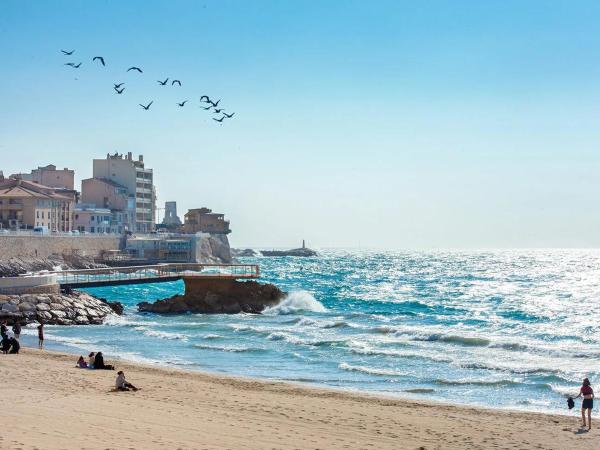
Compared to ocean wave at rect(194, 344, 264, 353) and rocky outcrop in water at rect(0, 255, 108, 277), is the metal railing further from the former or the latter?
ocean wave at rect(194, 344, 264, 353)

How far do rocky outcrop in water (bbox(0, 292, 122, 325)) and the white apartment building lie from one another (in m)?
85.3

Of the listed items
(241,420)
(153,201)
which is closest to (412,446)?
(241,420)

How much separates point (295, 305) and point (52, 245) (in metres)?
42.8

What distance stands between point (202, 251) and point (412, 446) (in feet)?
363

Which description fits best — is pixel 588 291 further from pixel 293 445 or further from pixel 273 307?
pixel 293 445

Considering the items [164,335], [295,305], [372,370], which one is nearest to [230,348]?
[164,335]

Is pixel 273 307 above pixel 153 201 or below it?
below

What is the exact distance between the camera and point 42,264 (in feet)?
283

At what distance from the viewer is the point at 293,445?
17156 mm

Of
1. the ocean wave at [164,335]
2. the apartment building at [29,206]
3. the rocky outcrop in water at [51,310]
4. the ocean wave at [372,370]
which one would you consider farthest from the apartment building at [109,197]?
the ocean wave at [372,370]

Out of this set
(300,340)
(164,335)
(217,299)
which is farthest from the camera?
(217,299)

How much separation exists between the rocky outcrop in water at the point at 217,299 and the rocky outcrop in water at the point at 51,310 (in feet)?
22.0

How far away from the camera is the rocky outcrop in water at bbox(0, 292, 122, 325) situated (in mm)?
45875

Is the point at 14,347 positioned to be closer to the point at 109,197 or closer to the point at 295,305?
the point at 295,305
